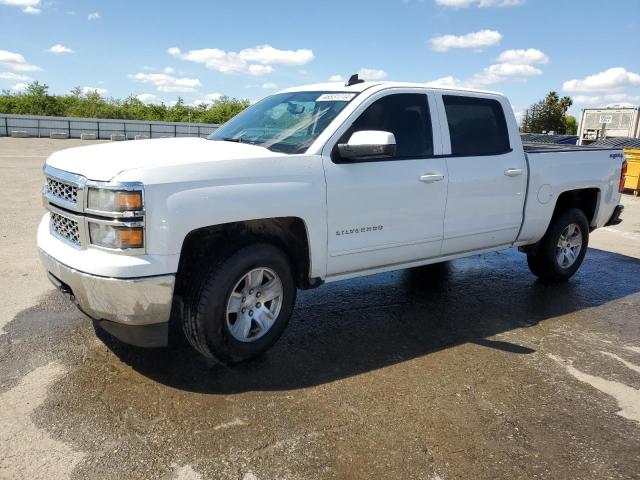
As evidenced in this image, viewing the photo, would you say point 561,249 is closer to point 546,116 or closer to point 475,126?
point 475,126

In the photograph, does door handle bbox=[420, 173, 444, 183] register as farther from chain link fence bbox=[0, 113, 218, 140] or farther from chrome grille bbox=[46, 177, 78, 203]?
chain link fence bbox=[0, 113, 218, 140]

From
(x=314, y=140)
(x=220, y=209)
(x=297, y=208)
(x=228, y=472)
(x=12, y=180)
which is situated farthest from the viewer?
(x=12, y=180)

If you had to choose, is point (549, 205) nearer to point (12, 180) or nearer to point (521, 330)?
point (521, 330)

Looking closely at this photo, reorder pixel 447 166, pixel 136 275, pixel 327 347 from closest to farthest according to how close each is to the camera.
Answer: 1. pixel 136 275
2. pixel 327 347
3. pixel 447 166

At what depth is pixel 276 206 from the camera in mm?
3533

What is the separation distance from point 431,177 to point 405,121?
0.51 meters

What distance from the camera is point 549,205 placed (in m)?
5.49

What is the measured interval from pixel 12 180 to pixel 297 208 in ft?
37.6

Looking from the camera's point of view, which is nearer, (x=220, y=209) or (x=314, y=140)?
(x=220, y=209)

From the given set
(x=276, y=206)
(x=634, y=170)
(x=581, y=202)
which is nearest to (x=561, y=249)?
(x=581, y=202)

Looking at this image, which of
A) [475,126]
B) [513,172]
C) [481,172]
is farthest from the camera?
[513,172]

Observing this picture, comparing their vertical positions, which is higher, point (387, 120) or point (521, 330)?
point (387, 120)

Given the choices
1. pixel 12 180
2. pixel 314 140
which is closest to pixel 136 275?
pixel 314 140

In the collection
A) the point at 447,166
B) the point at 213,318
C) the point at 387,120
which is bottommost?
the point at 213,318
